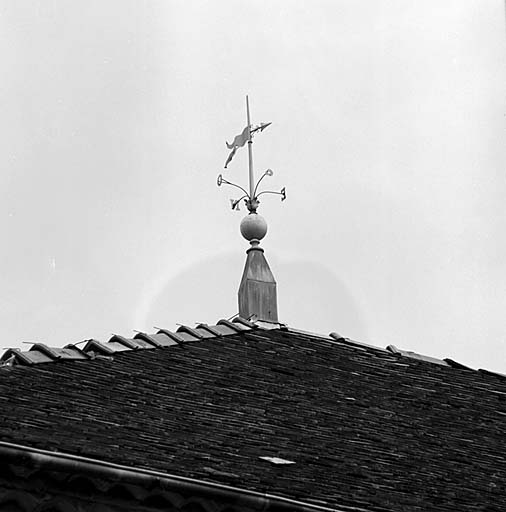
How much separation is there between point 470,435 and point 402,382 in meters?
1.75

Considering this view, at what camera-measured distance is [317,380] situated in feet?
47.1

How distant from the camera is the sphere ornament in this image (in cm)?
1802

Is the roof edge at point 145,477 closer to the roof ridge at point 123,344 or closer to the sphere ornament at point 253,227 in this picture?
the roof ridge at point 123,344

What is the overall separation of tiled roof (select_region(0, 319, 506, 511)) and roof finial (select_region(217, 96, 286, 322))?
656 mm

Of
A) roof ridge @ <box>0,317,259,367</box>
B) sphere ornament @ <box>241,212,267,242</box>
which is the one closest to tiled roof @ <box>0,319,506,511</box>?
roof ridge @ <box>0,317,259,367</box>

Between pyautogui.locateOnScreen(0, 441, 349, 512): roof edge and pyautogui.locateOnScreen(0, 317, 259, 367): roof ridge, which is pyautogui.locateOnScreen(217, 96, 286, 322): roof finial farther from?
pyautogui.locateOnScreen(0, 441, 349, 512): roof edge

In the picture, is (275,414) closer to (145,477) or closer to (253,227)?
(145,477)

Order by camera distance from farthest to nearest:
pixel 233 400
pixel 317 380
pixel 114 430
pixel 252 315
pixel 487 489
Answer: pixel 252 315, pixel 317 380, pixel 233 400, pixel 487 489, pixel 114 430

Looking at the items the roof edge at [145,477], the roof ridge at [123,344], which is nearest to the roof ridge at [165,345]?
the roof ridge at [123,344]

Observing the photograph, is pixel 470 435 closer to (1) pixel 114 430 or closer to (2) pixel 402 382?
(2) pixel 402 382

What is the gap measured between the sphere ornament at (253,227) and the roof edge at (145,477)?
853cm

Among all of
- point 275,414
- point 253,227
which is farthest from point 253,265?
point 275,414

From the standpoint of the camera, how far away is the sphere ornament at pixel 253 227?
18.0 meters

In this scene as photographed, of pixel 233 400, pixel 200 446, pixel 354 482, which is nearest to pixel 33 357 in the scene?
pixel 233 400
